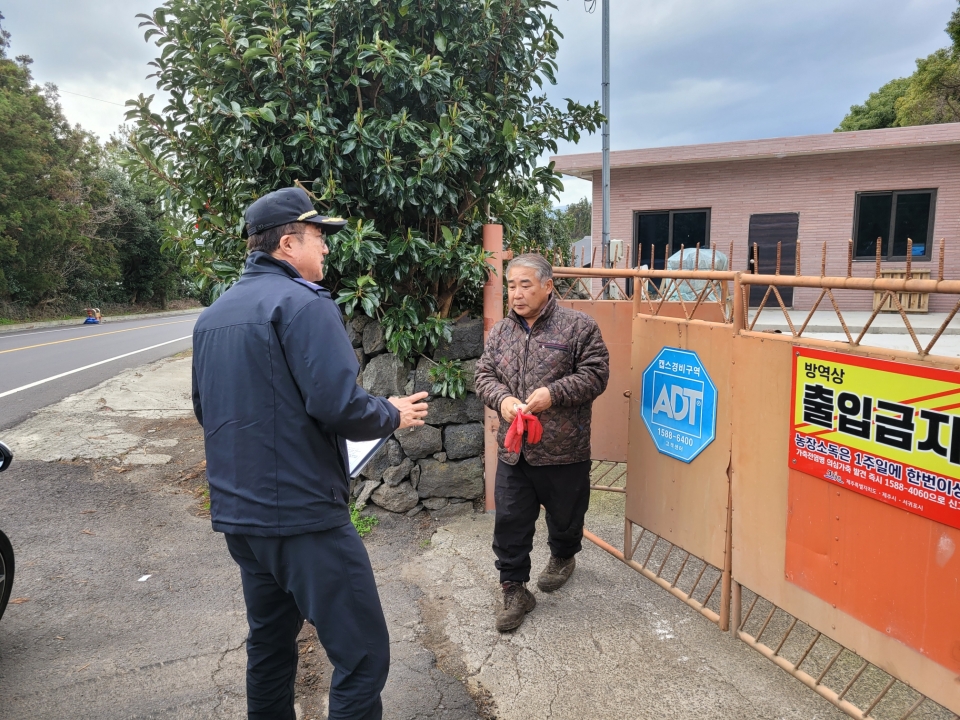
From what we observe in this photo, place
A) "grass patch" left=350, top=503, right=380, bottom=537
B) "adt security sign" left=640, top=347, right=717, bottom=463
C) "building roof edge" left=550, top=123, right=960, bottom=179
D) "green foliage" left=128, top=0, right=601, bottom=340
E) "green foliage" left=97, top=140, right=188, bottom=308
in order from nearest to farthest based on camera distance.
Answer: "adt security sign" left=640, top=347, right=717, bottom=463 < "green foliage" left=128, top=0, right=601, bottom=340 < "grass patch" left=350, top=503, right=380, bottom=537 < "building roof edge" left=550, top=123, right=960, bottom=179 < "green foliage" left=97, top=140, right=188, bottom=308

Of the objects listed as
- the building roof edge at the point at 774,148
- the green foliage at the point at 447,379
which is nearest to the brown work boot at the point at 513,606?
the green foliage at the point at 447,379

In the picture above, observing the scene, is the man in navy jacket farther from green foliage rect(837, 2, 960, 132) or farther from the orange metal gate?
green foliage rect(837, 2, 960, 132)

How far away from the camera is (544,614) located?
3.42 m

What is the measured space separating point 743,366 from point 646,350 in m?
0.76

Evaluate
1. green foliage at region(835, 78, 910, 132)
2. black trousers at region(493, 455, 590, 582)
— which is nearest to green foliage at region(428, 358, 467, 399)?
black trousers at region(493, 455, 590, 582)

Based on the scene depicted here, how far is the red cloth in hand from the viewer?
3053mm

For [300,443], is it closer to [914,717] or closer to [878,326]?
[914,717]

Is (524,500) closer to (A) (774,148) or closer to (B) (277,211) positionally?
(B) (277,211)

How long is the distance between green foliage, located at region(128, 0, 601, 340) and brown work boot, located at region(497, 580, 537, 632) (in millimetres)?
1767

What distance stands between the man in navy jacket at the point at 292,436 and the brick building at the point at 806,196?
1198 cm

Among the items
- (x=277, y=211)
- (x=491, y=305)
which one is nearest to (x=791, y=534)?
(x=277, y=211)

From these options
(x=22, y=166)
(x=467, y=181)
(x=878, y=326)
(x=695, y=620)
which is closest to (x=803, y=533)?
(x=695, y=620)

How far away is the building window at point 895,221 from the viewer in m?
13.9

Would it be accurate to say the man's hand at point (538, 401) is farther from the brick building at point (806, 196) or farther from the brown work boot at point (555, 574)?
the brick building at point (806, 196)
